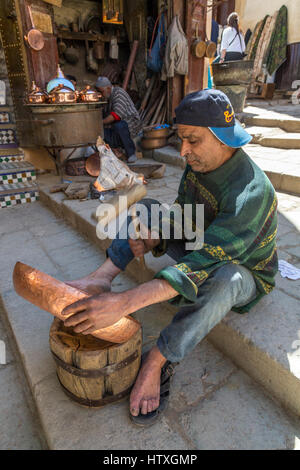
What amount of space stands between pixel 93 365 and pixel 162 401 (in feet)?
1.42

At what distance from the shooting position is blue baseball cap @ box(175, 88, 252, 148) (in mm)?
1454

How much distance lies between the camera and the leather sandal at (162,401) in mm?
1413

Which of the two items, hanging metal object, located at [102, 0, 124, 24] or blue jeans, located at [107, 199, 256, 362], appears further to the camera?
hanging metal object, located at [102, 0, 124, 24]

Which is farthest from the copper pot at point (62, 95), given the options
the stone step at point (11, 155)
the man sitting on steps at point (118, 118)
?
the stone step at point (11, 155)

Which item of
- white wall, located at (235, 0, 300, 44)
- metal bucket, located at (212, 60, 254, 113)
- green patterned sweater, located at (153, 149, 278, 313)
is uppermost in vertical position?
white wall, located at (235, 0, 300, 44)

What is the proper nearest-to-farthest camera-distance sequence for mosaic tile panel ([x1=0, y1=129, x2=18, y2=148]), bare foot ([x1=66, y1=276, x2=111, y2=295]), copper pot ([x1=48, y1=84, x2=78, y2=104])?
bare foot ([x1=66, y1=276, x2=111, y2=295]) < copper pot ([x1=48, y1=84, x2=78, y2=104]) < mosaic tile panel ([x1=0, y1=129, x2=18, y2=148])

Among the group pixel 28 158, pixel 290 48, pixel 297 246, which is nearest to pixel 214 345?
pixel 297 246

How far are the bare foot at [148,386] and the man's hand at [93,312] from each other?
18.1 inches

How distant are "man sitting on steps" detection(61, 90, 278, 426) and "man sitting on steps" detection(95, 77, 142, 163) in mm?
4321

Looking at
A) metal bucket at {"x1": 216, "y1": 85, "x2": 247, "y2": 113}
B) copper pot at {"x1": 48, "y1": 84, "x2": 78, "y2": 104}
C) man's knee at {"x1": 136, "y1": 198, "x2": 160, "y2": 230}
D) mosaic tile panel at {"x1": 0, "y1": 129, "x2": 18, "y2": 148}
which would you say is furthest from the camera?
metal bucket at {"x1": 216, "y1": 85, "x2": 247, "y2": 113}

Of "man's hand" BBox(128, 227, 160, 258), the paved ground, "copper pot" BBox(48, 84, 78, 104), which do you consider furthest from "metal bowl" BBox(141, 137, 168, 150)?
the paved ground

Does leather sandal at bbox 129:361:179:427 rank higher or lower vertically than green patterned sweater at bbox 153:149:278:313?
lower

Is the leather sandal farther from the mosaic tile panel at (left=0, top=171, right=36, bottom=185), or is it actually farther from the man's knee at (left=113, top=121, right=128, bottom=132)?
the man's knee at (left=113, top=121, right=128, bottom=132)

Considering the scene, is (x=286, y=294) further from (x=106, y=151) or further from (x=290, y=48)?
(x=290, y=48)
